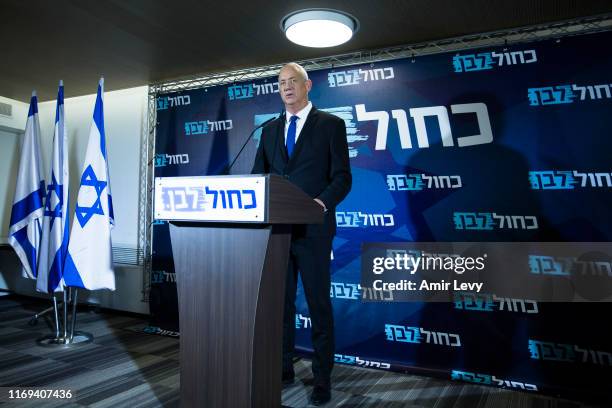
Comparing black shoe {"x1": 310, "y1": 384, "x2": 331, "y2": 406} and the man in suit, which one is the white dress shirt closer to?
the man in suit

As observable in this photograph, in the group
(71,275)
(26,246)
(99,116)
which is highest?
(99,116)

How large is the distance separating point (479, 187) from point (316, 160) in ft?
4.18

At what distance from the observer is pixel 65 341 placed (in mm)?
3357

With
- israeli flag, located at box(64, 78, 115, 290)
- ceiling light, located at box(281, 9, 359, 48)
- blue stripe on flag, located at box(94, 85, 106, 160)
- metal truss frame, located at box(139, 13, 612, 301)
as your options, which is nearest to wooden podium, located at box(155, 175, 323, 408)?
ceiling light, located at box(281, 9, 359, 48)

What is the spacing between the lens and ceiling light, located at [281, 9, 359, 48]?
2641 millimetres

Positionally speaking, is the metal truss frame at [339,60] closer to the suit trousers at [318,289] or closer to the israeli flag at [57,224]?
the israeli flag at [57,224]

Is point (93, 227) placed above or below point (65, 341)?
above

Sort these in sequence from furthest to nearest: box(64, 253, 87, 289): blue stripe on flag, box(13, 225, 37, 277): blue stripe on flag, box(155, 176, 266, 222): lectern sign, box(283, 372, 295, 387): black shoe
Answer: box(13, 225, 37, 277): blue stripe on flag → box(64, 253, 87, 289): blue stripe on flag → box(283, 372, 295, 387): black shoe → box(155, 176, 266, 222): lectern sign

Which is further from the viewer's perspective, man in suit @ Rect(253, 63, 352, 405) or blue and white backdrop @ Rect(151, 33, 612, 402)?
blue and white backdrop @ Rect(151, 33, 612, 402)

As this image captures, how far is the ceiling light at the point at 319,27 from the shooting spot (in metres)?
2.64

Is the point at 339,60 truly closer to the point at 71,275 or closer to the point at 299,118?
the point at 299,118

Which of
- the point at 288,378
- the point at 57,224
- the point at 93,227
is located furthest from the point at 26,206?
the point at 288,378

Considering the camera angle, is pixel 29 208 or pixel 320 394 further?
pixel 29 208

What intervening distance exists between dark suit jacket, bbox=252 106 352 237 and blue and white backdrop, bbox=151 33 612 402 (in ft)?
3.11
